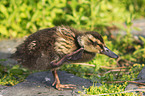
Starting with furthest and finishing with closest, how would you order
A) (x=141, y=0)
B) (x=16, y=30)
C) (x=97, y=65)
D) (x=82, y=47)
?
(x=141, y=0) < (x=16, y=30) < (x=97, y=65) < (x=82, y=47)

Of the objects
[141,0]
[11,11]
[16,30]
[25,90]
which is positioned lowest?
[25,90]

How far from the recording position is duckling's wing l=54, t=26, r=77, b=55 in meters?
3.75

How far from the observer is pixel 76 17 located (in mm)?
6727

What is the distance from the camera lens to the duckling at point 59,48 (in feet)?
12.3

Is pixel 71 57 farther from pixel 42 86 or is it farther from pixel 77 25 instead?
pixel 77 25

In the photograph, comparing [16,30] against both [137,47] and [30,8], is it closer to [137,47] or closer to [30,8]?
[30,8]

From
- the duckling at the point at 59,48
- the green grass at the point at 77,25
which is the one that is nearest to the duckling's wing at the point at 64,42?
the duckling at the point at 59,48

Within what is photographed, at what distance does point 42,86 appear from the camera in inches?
160

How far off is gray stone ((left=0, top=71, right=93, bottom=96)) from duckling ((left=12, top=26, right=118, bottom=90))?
18 centimetres

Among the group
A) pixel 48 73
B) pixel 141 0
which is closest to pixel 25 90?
pixel 48 73

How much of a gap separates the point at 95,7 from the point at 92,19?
428 millimetres

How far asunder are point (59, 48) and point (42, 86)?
874mm

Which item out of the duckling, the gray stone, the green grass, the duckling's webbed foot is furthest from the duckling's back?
the green grass

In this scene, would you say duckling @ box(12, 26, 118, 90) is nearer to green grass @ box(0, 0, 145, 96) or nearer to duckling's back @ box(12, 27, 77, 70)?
duckling's back @ box(12, 27, 77, 70)
